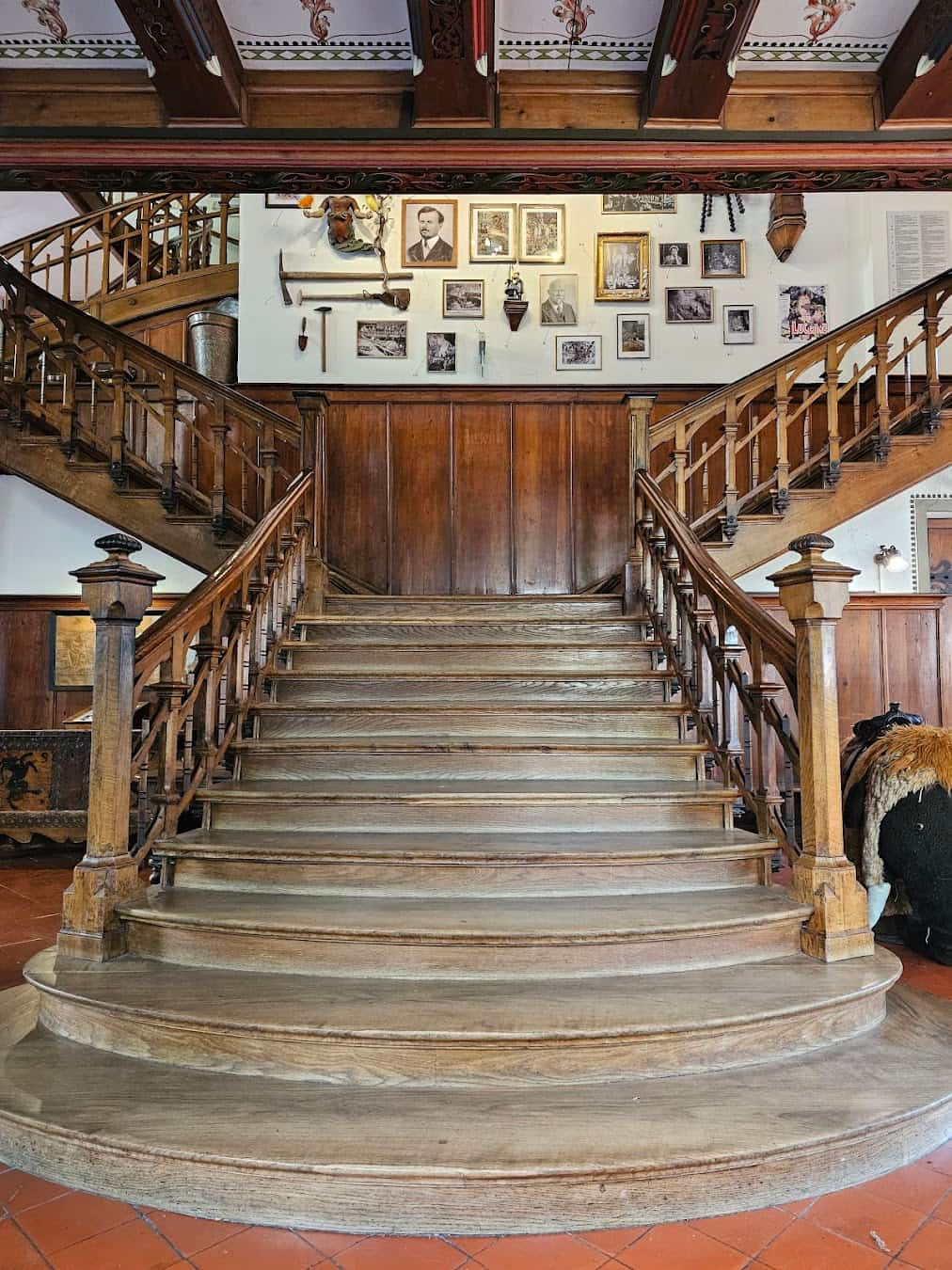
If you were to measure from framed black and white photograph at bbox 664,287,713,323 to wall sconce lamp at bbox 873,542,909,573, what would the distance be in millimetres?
2215

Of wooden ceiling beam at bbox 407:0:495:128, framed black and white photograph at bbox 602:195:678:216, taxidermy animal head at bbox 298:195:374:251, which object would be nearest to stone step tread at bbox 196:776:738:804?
wooden ceiling beam at bbox 407:0:495:128

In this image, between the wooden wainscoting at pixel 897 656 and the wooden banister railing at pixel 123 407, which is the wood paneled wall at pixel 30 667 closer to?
the wooden banister railing at pixel 123 407

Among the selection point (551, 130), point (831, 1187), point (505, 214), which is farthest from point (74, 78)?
point (831, 1187)

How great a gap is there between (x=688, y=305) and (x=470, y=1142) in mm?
6277

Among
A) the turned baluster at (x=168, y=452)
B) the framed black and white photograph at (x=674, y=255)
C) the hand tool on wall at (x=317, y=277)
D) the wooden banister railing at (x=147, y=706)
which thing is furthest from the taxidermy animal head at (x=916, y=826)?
the hand tool on wall at (x=317, y=277)

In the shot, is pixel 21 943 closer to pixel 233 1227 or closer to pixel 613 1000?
pixel 233 1227

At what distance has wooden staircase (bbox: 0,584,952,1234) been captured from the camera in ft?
5.99

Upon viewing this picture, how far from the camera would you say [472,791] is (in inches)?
127

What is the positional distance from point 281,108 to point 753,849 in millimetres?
3678

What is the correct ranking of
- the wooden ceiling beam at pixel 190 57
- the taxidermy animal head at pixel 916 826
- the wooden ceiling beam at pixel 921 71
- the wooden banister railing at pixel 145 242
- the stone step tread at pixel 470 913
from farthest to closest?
the wooden banister railing at pixel 145 242 < the wooden ceiling beam at pixel 921 71 < the wooden ceiling beam at pixel 190 57 < the taxidermy animal head at pixel 916 826 < the stone step tread at pixel 470 913

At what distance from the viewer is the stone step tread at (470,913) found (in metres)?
2.44

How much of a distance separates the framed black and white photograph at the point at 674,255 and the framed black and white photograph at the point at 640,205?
257 mm

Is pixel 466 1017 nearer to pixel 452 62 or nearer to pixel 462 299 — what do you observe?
pixel 452 62

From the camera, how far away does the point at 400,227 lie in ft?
22.2
